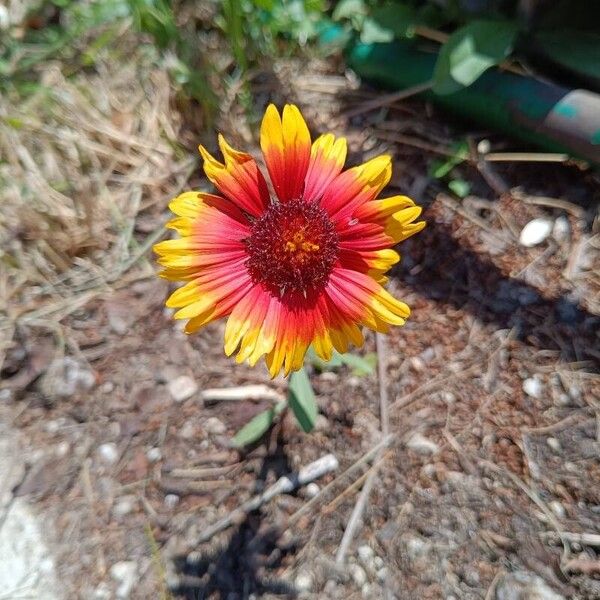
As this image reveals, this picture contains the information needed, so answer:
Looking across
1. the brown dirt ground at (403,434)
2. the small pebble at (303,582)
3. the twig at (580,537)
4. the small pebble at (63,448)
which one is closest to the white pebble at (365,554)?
the brown dirt ground at (403,434)

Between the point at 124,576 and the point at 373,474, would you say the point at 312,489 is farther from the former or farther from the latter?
the point at 124,576

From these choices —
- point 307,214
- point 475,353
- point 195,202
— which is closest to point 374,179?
point 307,214

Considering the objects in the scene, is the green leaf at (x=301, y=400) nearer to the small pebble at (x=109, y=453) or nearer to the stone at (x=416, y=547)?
the stone at (x=416, y=547)

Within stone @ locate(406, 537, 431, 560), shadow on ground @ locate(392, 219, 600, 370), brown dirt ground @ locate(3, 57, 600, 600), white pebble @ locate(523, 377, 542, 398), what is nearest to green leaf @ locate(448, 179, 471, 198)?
brown dirt ground @ locate(3, 57, 600, 600)

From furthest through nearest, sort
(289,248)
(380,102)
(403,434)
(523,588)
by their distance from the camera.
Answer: (380,102) → (403,434) → (523,588) → (289,248)

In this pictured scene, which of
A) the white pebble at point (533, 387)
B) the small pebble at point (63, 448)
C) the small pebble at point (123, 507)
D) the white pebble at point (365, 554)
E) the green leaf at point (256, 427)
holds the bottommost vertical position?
the small pebble at point (123, 507)

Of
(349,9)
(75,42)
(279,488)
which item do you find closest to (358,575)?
(279,488)

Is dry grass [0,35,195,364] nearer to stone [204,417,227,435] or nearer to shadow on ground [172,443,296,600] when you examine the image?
stone [204,417,227,435]
